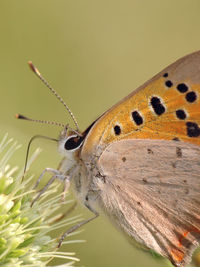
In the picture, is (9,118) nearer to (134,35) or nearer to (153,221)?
(153,221)

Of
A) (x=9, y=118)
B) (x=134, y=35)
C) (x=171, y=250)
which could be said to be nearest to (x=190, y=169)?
(x=171, y=250)

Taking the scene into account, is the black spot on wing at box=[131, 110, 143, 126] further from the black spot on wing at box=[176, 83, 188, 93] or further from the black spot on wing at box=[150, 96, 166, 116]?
the black spot on wing at box=[176, 83, 188, 93]

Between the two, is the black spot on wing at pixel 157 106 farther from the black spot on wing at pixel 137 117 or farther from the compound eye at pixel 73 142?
the compound eye at pixel 73 142

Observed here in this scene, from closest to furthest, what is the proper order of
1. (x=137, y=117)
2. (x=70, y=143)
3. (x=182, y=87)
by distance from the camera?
(x=182, y=87), (x=137, y=117), (x=70, y=143)

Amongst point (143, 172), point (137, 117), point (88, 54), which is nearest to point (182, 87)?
point (137, 117)

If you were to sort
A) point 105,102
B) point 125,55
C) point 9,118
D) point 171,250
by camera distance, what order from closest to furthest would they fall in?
point 171,250
point 9,118
point 105,102
point 125,55

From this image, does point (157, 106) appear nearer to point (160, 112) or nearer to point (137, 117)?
point (160, 112)

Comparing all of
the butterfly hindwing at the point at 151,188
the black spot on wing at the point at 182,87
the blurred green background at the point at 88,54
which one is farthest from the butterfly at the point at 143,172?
the blurred green background at the point at 88,54
